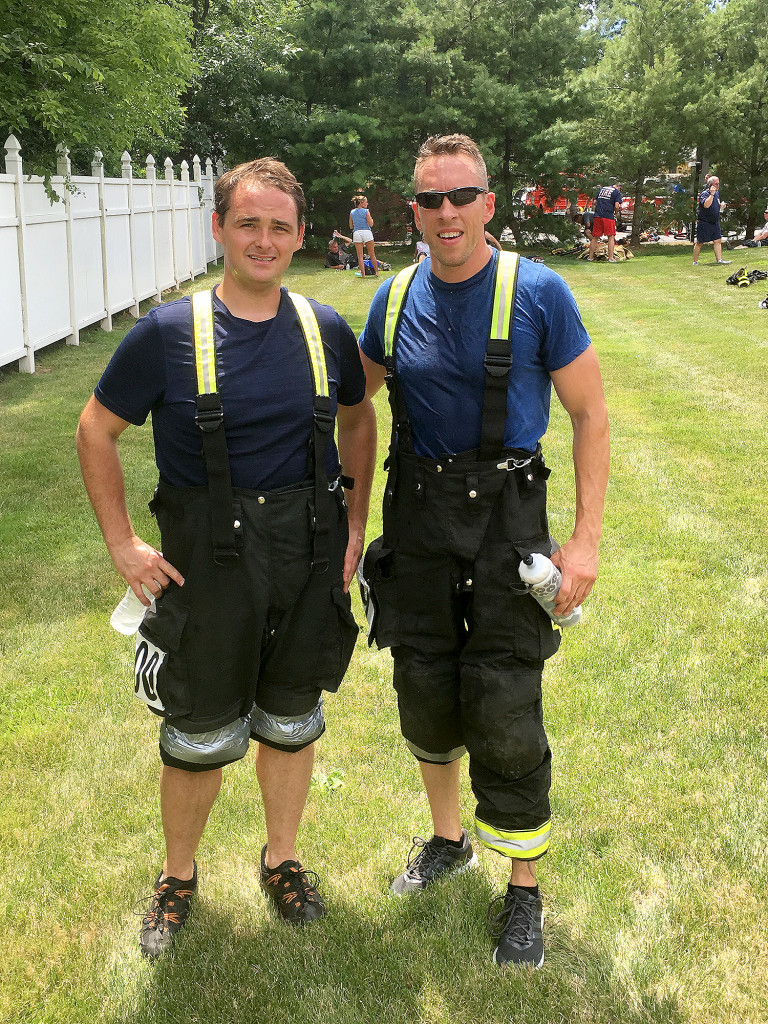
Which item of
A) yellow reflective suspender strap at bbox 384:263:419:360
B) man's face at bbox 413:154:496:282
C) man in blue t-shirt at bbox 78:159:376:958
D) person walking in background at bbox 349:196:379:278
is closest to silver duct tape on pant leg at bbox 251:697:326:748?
man in blue t-shirt at bbox 78:159:376:958

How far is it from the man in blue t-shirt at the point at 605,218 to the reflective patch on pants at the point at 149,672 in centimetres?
2328

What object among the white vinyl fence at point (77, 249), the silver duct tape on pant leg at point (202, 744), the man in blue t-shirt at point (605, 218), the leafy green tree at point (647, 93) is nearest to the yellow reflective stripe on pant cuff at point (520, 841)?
the silver duct tape on pant leg at point (202, 744)

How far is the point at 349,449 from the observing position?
10.7 feet

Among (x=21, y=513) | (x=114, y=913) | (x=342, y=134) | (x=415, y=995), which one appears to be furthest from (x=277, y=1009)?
(x=342, y=134)

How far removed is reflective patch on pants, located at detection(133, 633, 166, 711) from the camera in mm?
2838

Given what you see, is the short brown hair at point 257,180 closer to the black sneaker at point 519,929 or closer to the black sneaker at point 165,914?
the black sneaker at point 165,914

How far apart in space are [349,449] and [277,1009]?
67.5 inches

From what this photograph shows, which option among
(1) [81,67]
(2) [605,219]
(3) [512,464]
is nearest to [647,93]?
(2) [605,219]

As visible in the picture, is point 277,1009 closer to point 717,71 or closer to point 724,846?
point 724,846

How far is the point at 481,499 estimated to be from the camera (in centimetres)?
279

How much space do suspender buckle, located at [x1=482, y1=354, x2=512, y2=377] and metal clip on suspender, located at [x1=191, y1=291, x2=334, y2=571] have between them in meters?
0.47

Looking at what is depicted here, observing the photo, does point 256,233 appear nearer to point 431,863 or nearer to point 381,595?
point 381,595

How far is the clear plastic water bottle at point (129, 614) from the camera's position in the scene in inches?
114

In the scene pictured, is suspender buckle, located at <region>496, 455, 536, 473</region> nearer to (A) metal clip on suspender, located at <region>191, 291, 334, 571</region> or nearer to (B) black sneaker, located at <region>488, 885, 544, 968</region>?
(A) metal clip on suspender, located at <region>191, 291, 334, 571</region>
